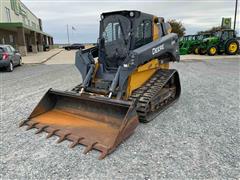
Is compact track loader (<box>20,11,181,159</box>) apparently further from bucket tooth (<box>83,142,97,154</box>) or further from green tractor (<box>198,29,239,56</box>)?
green tractor (<box>198,29,239,56</box>)

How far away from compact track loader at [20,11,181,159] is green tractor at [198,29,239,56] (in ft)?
51.8

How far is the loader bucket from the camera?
3.45 meters

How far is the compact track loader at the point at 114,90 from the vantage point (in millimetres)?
3713

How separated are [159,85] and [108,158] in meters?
2.17

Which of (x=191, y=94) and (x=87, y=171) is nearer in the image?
(x=87, y=171)

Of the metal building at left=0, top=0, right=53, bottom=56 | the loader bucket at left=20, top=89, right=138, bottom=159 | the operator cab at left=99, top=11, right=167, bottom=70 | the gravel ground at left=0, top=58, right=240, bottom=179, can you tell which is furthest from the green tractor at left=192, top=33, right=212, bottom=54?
the loader bucket at left=20, top=89, right=138, bottom=159

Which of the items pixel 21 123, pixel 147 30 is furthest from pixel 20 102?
pixel 147 30

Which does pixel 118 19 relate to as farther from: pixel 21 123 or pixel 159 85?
pixel 21 123

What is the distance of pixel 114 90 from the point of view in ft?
14.3

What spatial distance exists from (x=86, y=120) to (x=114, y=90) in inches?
31.1

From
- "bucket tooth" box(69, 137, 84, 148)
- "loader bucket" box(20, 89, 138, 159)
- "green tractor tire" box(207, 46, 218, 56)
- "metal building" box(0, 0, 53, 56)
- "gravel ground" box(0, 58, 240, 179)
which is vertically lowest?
"gravel ground" box(0, 58, 240, 179)

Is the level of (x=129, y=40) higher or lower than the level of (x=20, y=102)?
higher

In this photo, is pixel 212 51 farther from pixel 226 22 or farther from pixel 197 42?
pixel 226 22

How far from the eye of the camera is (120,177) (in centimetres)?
275
